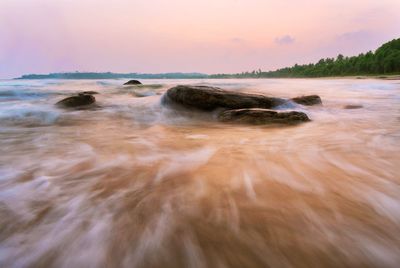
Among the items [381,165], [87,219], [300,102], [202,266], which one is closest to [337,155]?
[381,165]

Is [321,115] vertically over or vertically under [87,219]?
under

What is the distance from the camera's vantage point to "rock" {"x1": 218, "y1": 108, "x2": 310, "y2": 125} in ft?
17.6

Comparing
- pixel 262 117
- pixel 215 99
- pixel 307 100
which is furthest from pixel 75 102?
pixel 307 100

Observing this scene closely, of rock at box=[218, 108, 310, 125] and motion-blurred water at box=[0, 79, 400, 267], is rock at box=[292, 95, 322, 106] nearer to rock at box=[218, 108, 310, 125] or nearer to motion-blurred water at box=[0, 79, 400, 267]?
rock at box=[218, 108, 310, 125]

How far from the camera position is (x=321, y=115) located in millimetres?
6848

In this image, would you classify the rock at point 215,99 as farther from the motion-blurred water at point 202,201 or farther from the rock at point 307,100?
the motion-blurred water at point 202,201

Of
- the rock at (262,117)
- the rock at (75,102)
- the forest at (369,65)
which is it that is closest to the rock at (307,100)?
the rock at (262,117)

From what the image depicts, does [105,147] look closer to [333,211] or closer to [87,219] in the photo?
[87,219]

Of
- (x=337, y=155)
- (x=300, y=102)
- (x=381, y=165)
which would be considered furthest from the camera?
(x=300, y=102)

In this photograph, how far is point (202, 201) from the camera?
80.2 inches

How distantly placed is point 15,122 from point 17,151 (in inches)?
114

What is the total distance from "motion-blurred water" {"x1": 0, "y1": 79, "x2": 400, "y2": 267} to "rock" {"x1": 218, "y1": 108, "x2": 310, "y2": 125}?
1091 millimetres

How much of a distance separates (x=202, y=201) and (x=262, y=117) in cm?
368

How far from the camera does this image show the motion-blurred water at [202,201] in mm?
1453
